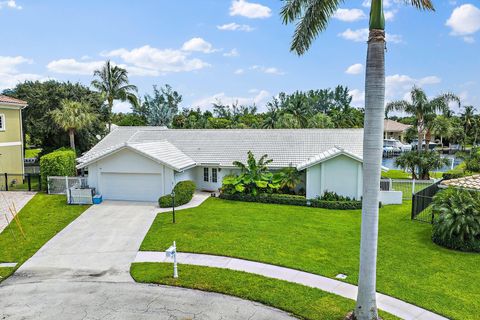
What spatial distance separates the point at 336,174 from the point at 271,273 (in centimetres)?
1228

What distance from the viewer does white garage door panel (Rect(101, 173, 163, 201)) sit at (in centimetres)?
2441

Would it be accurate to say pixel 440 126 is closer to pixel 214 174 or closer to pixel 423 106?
pixel 423 106

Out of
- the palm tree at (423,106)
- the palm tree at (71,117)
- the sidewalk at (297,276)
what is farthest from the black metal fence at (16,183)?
the palm tree at (423,106)

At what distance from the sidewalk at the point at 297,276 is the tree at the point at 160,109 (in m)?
51.2

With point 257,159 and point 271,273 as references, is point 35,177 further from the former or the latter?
A: point 271,273

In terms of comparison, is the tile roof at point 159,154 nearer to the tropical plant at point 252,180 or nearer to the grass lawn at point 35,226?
the grass lawn at point 35,226

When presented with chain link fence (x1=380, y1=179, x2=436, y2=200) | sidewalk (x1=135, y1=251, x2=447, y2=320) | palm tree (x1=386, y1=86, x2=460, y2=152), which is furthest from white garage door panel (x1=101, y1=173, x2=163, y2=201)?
palm tree (x1=386, y1=86, x2=460, y2=152)

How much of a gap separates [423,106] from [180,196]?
24.4 metres

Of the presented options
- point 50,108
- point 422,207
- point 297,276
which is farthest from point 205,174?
point 50,108

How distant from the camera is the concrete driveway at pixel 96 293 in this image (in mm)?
10195

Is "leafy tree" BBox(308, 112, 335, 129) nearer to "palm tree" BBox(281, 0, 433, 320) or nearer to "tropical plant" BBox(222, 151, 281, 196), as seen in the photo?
"tropical plant" BBox(222, 151, 281, 196)

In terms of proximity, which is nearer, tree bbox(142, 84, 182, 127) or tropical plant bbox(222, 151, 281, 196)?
tropical plant bbox(222, 151, 281, 196)

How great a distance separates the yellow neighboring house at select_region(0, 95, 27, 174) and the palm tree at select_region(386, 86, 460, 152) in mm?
33789

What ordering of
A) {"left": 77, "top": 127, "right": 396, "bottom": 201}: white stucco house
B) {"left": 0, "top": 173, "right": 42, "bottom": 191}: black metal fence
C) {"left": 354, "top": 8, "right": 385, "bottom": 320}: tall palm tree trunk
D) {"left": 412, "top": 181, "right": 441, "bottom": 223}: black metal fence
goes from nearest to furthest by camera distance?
1. {"left": 354, "top": 8, "right": 385, "bottom": 320}: tall palm tree trunk
2. {"left": 412, "top": 181, "right": 441, "bottom": 223}: black metal fence
3. {"left": 77, "top": 127, "right": 396, "bottom": 201}: white stucco house
4. {"left": 0, "top": 173, "right": 42, "bottom": 191}: black metal fence
